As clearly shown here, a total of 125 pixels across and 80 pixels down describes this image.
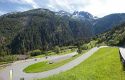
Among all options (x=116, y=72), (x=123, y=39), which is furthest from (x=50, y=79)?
(x=123, y=39)

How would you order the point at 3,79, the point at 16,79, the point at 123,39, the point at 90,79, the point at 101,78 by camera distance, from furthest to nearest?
the point at 123,39 < the point at 3,79 < the point at 16,79 < the point at 101,78 < the point at 90,79

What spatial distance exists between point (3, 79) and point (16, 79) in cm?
1445

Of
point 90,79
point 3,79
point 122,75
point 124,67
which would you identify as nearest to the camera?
point 90,79

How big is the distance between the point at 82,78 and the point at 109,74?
9766 millimetres

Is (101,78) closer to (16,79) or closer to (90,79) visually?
(90,79)

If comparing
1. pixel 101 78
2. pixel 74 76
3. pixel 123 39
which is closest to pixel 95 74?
pixel 101 78

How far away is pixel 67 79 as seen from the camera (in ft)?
95.8

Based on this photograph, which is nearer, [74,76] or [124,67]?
[74,76]

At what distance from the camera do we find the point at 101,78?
35.3 m

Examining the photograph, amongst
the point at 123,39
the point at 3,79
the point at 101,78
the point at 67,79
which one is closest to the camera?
the point at 67,79

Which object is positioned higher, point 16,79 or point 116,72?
point 116,72

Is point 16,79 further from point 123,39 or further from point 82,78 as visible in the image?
point 123,39

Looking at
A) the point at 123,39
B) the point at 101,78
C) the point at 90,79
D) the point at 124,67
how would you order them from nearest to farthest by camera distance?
the point at 90,79, the point at 101,78, the point at 124,67, the point at 123,39

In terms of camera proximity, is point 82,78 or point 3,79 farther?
point 3,79
